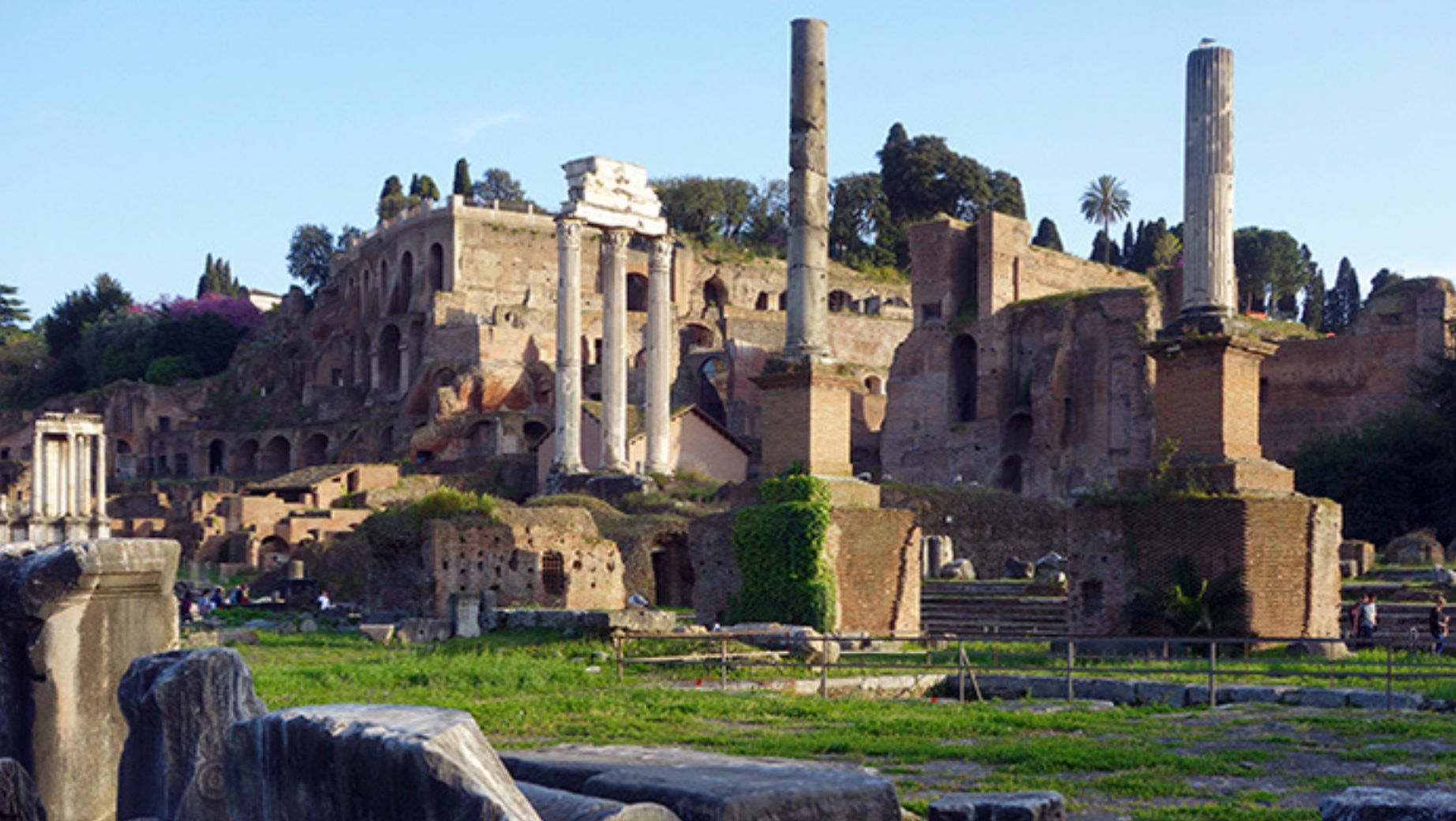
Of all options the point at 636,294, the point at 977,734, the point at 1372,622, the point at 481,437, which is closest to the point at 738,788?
the point at 977,734

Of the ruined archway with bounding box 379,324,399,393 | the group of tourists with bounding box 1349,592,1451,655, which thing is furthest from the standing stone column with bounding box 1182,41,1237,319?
the ruined archway with bounding box 379,324,399,393

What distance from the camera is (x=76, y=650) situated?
691 cm

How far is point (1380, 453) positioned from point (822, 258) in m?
25.0

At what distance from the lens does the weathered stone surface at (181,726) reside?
619cm

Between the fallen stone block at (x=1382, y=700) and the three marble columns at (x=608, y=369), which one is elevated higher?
the three marble columns at (x=608, y=369)

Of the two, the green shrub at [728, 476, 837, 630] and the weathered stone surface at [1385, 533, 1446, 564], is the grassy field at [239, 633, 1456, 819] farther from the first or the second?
the weathered stone surface at [1385, 533, 1446, 564]

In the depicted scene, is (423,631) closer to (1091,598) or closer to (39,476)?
(1091,598)

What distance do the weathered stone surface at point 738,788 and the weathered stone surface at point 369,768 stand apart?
0.80 metres

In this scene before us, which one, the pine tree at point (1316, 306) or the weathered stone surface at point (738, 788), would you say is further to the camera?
the pine tree at point (1316, 306)

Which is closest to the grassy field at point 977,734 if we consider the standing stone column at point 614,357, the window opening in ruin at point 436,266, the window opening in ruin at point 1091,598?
the window opening in ruin at point 1091,598

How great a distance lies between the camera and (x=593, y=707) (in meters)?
13.5

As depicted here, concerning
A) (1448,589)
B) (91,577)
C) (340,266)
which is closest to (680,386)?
(340,266)

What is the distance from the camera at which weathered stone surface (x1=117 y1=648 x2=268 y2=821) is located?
6.19m

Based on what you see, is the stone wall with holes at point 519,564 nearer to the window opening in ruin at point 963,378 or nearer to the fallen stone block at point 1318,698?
the fallen stone block at point 1318,698
